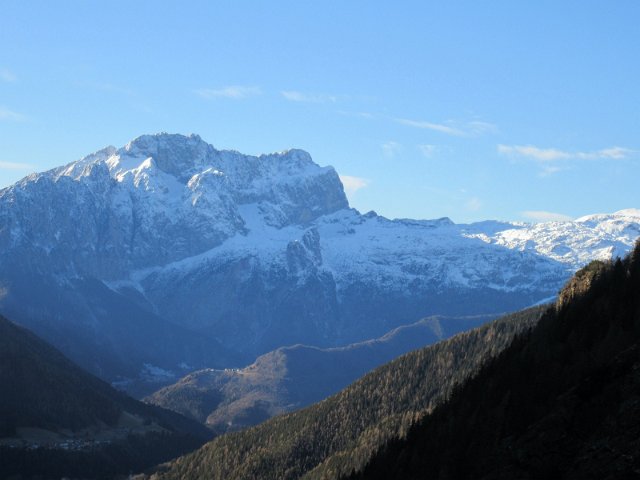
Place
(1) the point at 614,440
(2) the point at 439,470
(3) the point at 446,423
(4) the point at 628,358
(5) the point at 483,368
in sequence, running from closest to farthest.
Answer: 1. (1) the point at 614,440
2. (4) the point at 628,358
3. (2) the point at 439,470
4. (3) the point at 446,423
5. (5) the point at 483,368

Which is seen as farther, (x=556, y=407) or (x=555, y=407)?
(x=555, y=407)

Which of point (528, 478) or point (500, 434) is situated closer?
point (528, 478)

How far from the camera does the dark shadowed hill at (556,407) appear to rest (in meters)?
87.9

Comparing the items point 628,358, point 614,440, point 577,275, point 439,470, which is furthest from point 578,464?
point 577,275

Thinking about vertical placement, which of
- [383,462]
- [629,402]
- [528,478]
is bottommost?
[383,462]

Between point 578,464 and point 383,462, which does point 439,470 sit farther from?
point 578,464

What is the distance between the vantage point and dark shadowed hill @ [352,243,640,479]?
288 ft

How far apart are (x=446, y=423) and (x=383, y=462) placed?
10.2 metres

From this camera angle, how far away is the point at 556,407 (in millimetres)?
104125

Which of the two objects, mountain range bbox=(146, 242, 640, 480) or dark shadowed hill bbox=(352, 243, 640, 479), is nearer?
dark shadowed hill bbox=(352, 243, 640, 479)

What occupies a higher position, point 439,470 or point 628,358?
point 628,358

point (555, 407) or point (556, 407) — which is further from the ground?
point (556, 407)

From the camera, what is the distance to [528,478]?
9150cm

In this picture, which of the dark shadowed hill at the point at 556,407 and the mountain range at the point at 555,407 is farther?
the mountain range at the point at 555,407
